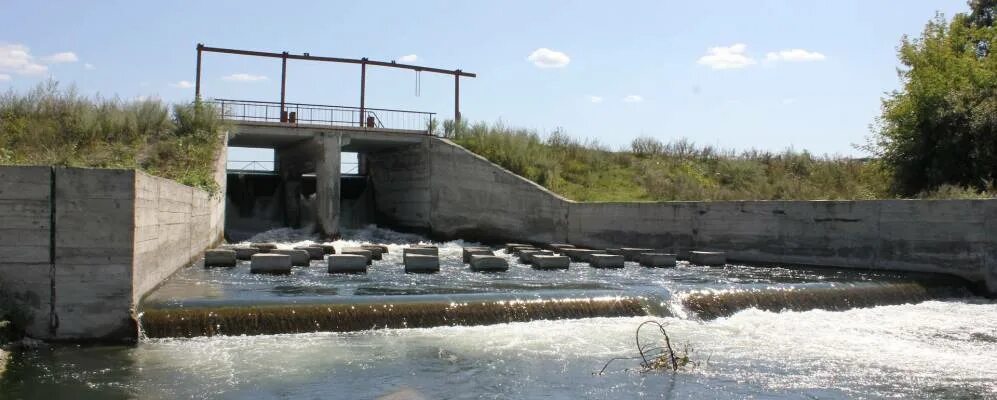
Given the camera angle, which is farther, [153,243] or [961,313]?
[961,313]

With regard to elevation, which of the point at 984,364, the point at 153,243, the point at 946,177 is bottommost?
the point at 984,364

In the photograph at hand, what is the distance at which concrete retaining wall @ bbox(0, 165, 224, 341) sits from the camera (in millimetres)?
8602

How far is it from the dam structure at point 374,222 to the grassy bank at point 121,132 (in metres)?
0.77

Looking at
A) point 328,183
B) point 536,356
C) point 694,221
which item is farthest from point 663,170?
point 536,356

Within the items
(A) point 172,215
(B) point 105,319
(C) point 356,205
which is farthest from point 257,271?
(C) point 356,205

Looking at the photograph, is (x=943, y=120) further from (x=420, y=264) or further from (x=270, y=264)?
(x=270, y=264)

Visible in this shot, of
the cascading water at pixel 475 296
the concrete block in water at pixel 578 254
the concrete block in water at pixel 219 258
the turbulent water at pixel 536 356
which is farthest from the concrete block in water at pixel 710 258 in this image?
the concrete block in water at pixel 219 258

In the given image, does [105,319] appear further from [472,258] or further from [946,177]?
[946,177]

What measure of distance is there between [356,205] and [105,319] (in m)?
19.7

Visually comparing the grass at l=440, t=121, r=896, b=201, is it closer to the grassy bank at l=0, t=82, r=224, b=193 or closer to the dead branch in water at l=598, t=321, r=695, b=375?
the grassy bank at l=0, t=82, r=224, b=193

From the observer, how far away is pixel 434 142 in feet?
84.1

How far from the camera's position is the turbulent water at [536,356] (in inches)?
289

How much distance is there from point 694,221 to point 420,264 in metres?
7.69

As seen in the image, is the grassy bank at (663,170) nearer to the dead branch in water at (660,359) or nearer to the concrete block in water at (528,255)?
the concrete block in water at (528,255)
